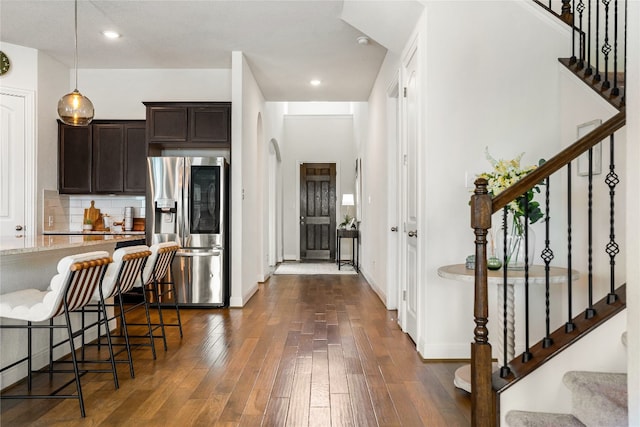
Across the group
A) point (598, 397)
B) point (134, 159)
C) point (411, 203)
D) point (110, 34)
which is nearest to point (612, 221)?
point (598, 397)

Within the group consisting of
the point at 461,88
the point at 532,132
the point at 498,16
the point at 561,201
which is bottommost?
the point at 561,201

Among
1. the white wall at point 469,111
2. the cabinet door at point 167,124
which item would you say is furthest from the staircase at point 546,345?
the cabinet door at point 167,124

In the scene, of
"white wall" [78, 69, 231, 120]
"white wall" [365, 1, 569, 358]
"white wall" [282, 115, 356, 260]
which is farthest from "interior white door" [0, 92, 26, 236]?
"white wall" [282, 115, 356, 260]

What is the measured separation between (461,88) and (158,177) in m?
3.48

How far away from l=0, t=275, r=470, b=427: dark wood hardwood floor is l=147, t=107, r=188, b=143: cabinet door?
227 centimetres

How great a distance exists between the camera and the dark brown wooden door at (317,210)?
1088 cm

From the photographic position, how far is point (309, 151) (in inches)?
432

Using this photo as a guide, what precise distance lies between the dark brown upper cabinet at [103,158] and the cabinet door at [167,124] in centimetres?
41

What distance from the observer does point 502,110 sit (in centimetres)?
338

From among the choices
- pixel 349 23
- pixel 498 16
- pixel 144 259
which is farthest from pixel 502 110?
pixel 144 259

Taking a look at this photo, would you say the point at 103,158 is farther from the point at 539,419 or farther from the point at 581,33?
the point at 539,419

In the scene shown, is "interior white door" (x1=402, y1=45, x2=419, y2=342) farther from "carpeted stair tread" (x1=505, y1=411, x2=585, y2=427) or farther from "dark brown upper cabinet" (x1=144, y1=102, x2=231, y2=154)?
"dark brown upper cabinet" (x1=144, y1=102, x2=231, y2=154)

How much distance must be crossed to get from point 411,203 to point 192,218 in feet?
8.51

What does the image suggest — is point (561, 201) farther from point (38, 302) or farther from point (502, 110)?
point (38, 302)
